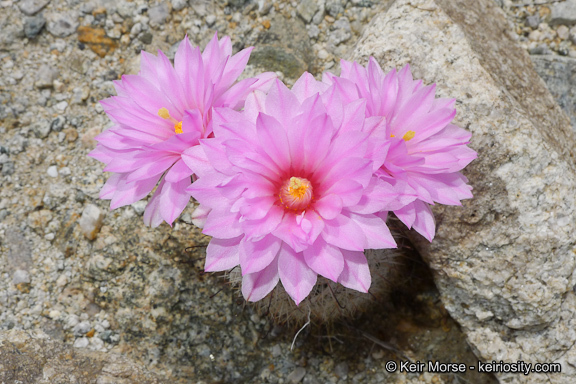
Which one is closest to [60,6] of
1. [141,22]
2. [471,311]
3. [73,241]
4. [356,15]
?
[141,22]

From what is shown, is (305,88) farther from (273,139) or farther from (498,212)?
(498,212)

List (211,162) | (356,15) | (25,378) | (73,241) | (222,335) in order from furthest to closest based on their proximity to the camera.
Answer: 1. (356,15)
2. (73,241)
3. (222,335)
4. (25,378)
5. (211,162)

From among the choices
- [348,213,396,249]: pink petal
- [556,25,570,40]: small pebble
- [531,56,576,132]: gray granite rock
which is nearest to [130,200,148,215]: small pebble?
[348,213,396,249]: pink petal

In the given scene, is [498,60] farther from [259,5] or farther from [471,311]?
[259,5]

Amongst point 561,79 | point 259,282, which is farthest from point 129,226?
point 561,79

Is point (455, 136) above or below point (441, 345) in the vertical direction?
above

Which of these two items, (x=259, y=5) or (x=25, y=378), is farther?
(x=259, y=5)

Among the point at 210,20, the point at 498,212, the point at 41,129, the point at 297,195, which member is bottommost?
the point at 41,129
